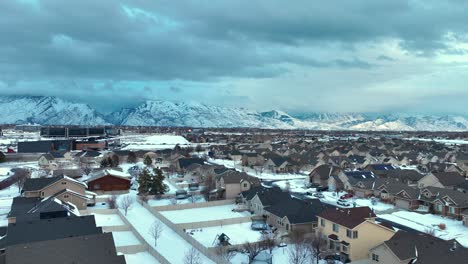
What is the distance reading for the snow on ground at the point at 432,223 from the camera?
34969 millimetres

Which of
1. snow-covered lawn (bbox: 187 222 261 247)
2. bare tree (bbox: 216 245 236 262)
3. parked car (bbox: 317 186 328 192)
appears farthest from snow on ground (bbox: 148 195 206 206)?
bare tree (bbox: 216 245 236 262)

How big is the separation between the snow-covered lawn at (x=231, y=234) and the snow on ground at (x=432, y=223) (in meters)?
16.1

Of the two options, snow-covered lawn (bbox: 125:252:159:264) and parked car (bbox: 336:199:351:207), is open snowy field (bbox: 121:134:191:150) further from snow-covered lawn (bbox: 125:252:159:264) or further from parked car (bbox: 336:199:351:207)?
snow-covered lawn (bbox: 125:252:159:264)

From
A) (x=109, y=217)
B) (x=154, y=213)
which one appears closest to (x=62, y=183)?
(x=109, y=217)

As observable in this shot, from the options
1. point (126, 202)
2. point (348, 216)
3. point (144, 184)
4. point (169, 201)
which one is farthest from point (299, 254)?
point (144, 184)

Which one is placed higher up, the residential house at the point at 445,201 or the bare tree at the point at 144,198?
the residential house at the point at 445,201

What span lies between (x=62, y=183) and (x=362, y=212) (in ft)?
110

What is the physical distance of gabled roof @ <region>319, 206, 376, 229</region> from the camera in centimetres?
2994

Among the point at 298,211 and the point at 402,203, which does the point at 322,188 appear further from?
the point at 298,211

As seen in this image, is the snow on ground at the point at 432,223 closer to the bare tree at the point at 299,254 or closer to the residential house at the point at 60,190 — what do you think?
the bare tree at the point at 299,254

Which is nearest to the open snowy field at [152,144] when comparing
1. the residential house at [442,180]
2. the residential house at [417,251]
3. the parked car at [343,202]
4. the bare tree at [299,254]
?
the parked car at [343,202]

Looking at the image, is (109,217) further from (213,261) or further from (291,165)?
(291,165)

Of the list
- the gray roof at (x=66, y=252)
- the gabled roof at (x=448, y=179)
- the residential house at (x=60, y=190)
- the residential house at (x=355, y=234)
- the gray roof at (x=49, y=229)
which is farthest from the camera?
the gabled roof at (x=448, y=179)

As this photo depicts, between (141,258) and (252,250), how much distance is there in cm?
840
